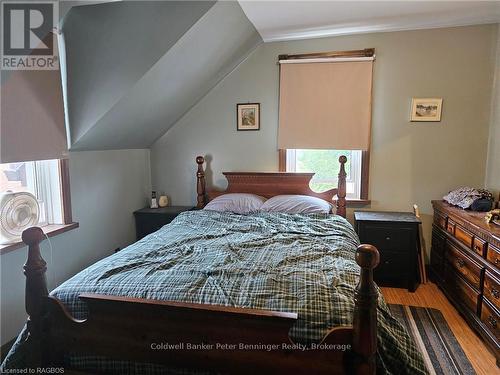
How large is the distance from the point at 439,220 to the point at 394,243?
498 mm

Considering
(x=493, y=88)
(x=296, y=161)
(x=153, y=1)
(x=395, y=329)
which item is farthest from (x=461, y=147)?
(x=153, y=1)

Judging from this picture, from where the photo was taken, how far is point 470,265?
2.37 meters

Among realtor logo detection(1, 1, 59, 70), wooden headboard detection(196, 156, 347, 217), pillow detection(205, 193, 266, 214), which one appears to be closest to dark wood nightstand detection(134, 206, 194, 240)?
wooden headboard detection(196, 156, 347, 217)

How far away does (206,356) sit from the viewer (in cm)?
127

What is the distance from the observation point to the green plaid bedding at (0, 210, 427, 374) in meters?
1.29

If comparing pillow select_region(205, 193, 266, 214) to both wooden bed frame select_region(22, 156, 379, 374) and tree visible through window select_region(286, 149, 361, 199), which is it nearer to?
tree visible through window select_region(286, 149, 361, 199)

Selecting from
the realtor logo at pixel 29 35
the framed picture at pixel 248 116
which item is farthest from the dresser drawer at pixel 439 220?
Result: the realtor logo at pixel 29 35

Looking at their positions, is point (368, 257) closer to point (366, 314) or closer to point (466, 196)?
point (366, 314)

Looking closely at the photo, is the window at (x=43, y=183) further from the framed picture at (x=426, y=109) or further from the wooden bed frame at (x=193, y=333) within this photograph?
the framed picture at (x=426, y=109)

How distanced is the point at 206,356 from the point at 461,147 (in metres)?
3.02

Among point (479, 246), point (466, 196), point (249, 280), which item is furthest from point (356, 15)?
point (249, 280)

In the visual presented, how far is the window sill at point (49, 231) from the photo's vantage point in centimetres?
208

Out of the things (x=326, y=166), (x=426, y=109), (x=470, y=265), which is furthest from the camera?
(x=326, y=166)

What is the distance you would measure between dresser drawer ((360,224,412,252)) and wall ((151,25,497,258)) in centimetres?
46
